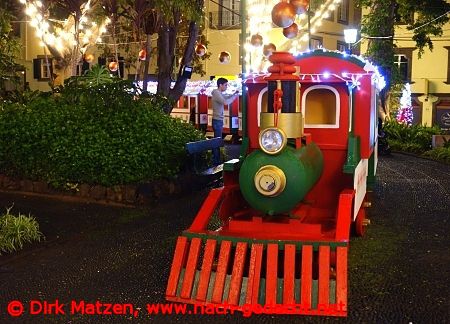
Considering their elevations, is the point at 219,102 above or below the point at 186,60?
below

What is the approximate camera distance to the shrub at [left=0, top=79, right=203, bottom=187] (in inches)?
392

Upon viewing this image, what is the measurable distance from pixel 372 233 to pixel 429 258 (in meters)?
1.35

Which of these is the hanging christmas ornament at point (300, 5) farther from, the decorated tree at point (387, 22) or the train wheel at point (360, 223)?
the decorated tree at point (387, 22)

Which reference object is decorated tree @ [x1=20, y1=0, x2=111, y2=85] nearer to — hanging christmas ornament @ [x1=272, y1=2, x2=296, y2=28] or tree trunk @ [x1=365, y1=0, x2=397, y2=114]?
hanging christmas ornament @ [x1=272, y1=2, x2=296, y2=28]

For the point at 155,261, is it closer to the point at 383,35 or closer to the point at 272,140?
the point at 272,140

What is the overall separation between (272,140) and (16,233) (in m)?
3.73

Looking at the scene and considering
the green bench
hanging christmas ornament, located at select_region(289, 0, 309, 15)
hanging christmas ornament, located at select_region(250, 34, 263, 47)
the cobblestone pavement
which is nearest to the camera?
the cobblestone pavement

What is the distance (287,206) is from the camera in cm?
579

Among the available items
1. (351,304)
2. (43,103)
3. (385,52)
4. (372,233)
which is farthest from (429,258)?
(385,52)

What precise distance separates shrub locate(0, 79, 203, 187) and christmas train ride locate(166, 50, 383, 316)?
3363mm

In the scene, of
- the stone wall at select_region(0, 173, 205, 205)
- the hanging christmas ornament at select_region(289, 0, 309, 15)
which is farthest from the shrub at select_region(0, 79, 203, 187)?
the hanging christmas ornament at select_region(289, 0, 309, 15)

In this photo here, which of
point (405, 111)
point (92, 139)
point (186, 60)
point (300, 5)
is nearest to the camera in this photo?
point (300, 5)

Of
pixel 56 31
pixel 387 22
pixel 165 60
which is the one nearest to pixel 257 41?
pixel 165 60

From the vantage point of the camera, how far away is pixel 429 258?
6.95 metres
